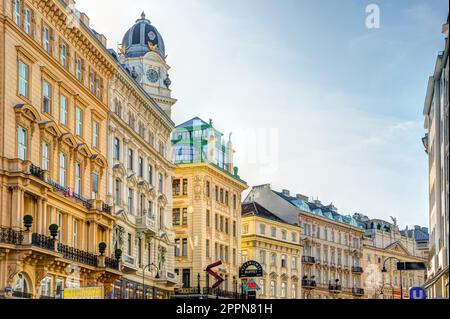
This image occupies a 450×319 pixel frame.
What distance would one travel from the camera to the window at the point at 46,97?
33406mm

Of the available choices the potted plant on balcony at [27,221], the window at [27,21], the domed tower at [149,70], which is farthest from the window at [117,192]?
the potted plant on balcony at [27,221]

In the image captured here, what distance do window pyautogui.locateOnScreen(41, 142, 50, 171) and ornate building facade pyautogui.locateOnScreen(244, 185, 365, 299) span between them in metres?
47.6

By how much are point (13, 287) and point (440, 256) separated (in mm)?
25239

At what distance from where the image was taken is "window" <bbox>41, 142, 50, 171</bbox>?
33094 millimetres

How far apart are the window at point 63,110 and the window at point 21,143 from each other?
4.33 meters

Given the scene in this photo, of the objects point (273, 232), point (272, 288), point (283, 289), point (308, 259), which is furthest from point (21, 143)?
point (308, 259)

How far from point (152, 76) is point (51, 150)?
1804 cm

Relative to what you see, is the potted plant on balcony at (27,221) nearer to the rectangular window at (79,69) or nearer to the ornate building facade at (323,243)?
the rectangular window at (79,69)

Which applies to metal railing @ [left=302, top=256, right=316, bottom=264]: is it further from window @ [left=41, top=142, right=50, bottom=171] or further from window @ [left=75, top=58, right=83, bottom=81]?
window @ [left=41, top=142, right=50, bottom=171]

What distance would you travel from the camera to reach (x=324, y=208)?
9600 centimetres

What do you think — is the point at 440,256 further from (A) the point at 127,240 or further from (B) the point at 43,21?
(B) the point at 43,21

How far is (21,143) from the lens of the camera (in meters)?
30.8

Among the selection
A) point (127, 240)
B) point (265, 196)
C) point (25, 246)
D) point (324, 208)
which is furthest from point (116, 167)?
point (324, 208)

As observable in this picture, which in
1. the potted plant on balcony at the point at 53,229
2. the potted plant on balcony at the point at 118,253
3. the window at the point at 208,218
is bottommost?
the potted plant on balcony at the point at 118,253
